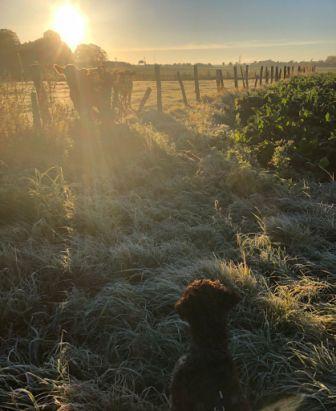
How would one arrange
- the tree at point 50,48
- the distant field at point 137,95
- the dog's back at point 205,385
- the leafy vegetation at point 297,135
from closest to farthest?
1. the dog's back at point 205,385
2. the leafy vegetation at point 297,135
3. the distant field at point 137,95
4. the tree at point 50,48

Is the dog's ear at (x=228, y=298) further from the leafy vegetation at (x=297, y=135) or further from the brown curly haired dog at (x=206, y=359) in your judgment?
the leafy vegetation at (x=297, y=135)

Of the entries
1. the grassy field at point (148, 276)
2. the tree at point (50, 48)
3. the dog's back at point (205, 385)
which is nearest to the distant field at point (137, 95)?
the grassy field at point (148, 276)

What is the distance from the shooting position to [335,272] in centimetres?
427

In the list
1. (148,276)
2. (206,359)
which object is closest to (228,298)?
(206,359)

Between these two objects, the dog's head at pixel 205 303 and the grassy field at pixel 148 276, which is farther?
the grassy field at pixel 148 276

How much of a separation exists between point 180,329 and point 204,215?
2745mm

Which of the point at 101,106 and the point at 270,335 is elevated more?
the point at 101,106

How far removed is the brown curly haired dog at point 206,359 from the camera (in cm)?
194

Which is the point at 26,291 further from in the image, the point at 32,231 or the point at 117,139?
the point at 117,139

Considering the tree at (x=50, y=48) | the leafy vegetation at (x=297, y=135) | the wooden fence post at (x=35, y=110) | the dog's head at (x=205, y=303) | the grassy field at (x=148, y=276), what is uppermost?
the tree at (x=50, y=48)

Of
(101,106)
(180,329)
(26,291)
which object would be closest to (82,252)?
(26,291)

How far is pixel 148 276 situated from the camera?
Answer: 426 centimetres

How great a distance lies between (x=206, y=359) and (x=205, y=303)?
10.9 inches

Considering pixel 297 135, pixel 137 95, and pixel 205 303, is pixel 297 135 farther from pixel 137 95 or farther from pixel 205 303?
pixel 137 95
